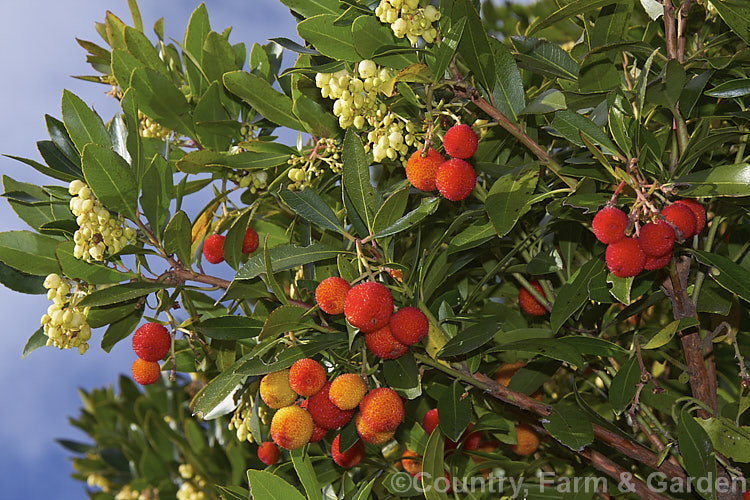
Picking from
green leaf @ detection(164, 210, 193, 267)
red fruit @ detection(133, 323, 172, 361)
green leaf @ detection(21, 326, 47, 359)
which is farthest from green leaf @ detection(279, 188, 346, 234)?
green leaf @ detection(21, 326, 47, 359)

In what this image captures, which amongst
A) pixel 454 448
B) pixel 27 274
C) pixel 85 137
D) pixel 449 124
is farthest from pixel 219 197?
pixel 454 448

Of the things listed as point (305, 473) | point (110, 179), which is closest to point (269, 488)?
point (305, 473)

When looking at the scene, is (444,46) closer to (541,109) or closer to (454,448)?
(541,109)

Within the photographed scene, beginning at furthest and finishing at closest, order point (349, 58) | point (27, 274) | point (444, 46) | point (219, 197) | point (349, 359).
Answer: point (219, 197) → point (27, 274) → point (349, 359) → point (349, 58) → point (444, 46)

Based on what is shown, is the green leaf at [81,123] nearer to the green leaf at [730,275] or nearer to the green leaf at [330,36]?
the green leaf at [330,36]

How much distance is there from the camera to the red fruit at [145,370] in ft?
5.33

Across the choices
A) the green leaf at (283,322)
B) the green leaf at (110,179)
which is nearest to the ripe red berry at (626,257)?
the green leaf at (283,322)

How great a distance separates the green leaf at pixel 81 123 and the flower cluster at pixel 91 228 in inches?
4.1

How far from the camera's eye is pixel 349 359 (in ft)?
4.87

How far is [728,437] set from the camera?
4.55 ft

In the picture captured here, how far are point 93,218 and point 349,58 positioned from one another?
61cm

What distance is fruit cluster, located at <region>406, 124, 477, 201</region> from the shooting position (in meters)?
1.31

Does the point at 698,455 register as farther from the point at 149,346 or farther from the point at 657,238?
the point at 149,346

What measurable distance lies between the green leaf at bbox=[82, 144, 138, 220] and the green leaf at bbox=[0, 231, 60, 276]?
0.64ft
